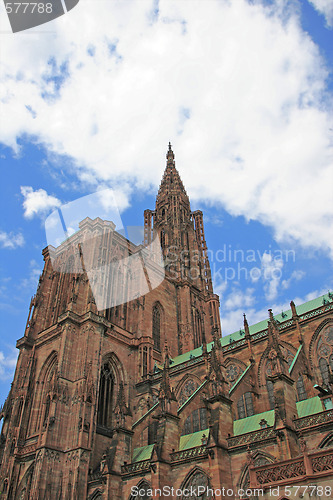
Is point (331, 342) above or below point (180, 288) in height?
below

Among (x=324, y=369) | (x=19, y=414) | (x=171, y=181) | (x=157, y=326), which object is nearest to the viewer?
(x=324, y=369)

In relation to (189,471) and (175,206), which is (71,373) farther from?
(175,206)

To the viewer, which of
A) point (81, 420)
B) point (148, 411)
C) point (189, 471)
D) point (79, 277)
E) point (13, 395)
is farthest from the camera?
point (79, 277)

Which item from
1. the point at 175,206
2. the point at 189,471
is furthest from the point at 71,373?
the point at 175,206

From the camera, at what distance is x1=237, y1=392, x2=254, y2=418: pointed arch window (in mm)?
28047

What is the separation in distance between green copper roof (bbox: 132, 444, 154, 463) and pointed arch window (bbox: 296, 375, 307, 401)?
10.1m

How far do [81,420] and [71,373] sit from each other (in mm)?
4016

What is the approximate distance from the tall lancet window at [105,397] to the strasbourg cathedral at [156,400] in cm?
10

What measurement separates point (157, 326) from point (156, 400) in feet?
34.6

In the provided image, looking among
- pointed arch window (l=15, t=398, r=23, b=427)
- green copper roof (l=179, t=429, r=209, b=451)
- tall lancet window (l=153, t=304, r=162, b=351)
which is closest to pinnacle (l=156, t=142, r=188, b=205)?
tall lancet window (l=153, t=304, r=162, b=351)

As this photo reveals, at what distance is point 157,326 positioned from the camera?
44.5 m

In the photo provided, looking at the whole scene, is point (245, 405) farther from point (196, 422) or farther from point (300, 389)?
point (300, 389)

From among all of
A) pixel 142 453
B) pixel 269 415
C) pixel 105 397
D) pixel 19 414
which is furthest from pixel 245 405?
pixel 19 414

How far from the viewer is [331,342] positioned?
27578 millimetres
